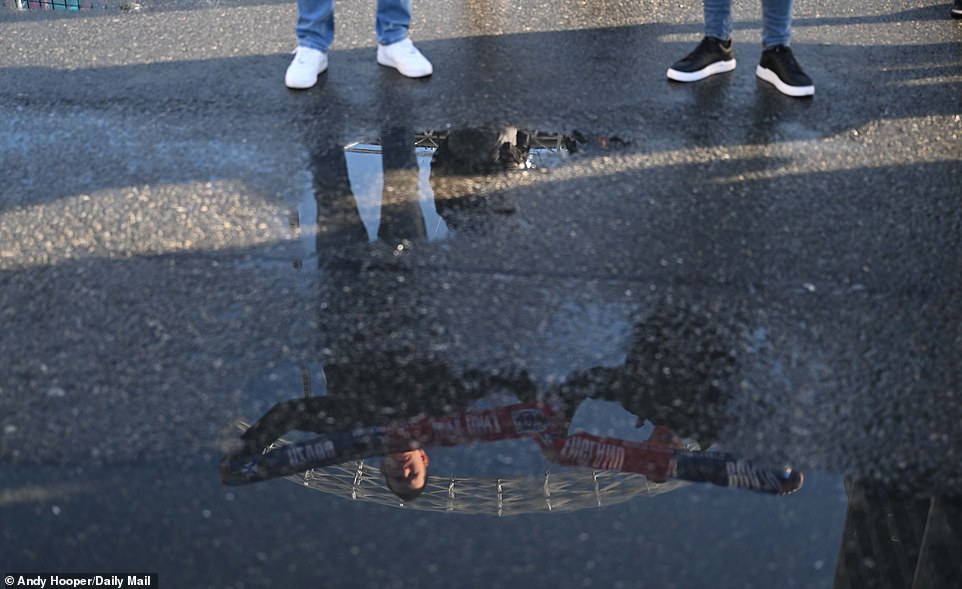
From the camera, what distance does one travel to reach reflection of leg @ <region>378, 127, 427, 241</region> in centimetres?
378

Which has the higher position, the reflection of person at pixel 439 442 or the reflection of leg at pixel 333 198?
the reflection of leg at pixel 333 198

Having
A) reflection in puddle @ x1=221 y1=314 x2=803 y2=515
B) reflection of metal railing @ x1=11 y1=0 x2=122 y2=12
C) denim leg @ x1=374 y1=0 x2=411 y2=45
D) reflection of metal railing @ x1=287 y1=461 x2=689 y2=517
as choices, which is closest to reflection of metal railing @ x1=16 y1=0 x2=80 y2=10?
reflection of metal railing @ x1=11 y1=0 x2=122 y2=12

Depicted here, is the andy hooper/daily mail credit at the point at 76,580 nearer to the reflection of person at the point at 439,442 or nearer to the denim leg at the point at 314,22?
the reflection of person at the point at 439,442

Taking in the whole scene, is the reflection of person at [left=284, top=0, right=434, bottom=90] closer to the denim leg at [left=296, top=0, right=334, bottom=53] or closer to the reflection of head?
the denim leg at [left=296, top=0, right=334, bottom=53]

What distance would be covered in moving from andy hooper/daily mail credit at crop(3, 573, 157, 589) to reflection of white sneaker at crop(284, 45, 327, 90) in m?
3.10

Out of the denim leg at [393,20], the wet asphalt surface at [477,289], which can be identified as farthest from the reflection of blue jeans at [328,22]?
the wet asphalt surface at [477,289]

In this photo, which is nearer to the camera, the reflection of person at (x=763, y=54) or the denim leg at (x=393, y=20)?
the reflection of person at (x=763, y=54)

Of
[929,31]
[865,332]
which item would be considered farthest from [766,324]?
[929,31]

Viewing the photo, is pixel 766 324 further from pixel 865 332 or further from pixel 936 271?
pixel 936 271

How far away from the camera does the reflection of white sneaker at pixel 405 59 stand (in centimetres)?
511

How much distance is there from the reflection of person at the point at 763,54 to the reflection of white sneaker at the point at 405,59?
1241 millimetres

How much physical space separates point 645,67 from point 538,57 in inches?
22.5

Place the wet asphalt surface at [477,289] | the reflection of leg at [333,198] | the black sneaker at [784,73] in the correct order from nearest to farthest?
the wet asphalt surface at [477,289]
the reflection of leg at [333,198]
the black sneaker at [784,73]

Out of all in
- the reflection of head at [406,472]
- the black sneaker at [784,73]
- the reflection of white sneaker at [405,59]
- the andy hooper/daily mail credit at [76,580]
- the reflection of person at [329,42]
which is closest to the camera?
the andy hooper/daily mail credit at [76,580]
